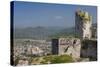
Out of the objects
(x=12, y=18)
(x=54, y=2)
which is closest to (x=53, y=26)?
(x=54, y=2)

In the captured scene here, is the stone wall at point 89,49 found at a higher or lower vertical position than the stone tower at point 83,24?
lower

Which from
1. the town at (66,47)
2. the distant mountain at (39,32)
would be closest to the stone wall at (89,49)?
the town at (66,47)

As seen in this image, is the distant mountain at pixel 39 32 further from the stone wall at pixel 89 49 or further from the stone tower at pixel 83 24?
the stone wall at pixel 89 49

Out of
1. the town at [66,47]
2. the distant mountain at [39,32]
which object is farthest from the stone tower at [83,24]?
the distant mountain at [39,32]

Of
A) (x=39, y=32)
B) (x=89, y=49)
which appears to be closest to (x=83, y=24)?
(x=89, y=49)

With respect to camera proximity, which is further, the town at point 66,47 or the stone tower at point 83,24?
the stone tower at point 83,24
